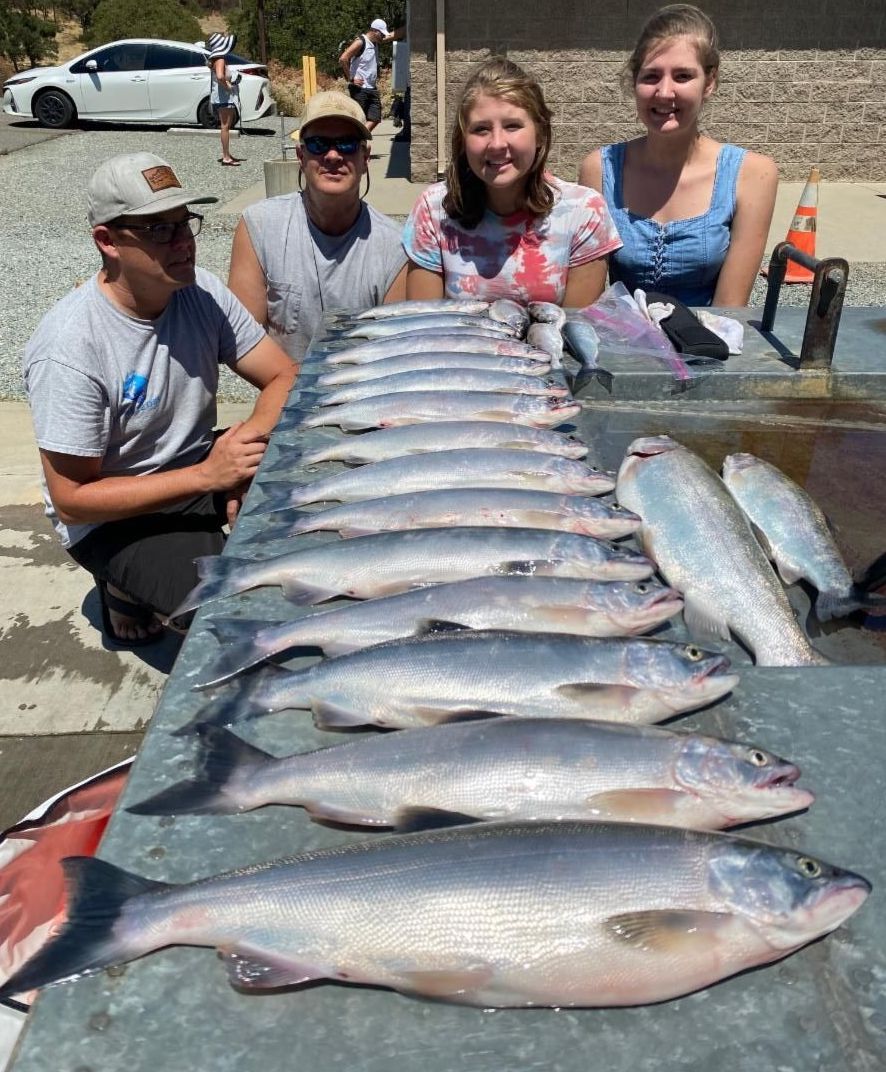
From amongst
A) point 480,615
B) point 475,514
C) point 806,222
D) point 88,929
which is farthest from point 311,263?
point 806,222

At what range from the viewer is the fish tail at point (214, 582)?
2255mm

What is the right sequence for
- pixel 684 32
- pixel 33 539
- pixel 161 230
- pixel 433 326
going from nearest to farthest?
pixel 161 230
pixel 433 326
pixel 684 32
pixel 33 539

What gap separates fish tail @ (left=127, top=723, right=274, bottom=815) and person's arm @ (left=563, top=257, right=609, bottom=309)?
3.39 m

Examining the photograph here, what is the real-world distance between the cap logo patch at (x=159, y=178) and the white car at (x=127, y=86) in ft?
69.8

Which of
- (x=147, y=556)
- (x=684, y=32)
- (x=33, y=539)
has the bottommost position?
(x=33, y=539)

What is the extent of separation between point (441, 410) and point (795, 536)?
1323 millimetres

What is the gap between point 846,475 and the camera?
347 centimetres

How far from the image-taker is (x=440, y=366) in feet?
11.8

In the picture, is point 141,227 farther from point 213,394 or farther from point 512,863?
point 512,863

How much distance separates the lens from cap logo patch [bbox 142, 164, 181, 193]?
3306mm

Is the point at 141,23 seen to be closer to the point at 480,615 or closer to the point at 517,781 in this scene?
the point at 480,615

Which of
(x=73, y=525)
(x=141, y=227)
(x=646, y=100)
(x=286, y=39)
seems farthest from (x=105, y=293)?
(x=286, y=39)

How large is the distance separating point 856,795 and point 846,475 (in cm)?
208

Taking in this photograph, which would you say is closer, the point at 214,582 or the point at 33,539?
the point at 214,582
